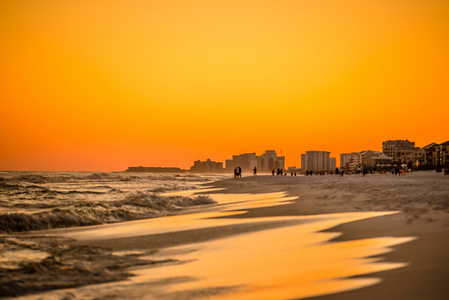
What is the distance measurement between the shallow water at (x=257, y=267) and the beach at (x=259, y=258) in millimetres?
13

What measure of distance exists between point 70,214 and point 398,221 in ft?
32.5

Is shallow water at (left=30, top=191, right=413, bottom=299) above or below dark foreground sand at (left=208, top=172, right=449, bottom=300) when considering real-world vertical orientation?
below

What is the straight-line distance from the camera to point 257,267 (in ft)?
17.7

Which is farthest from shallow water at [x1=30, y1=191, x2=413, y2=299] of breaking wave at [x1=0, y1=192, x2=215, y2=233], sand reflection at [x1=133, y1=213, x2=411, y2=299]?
breaking wave at [x1=0, y1=192, x2=215, y2=233]

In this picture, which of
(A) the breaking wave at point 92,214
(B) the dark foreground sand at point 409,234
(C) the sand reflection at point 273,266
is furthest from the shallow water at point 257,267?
(A) the breaking wave at point 92,214

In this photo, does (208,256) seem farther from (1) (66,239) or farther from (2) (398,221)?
(2) (398,221)

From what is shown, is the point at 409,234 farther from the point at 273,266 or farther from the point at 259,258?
the point at 273,266

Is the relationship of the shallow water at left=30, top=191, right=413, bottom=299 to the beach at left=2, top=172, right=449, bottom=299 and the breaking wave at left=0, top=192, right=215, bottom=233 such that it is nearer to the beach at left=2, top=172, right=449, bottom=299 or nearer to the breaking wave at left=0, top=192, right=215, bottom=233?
the beach at left=2, top=172, right=449, bottom=299

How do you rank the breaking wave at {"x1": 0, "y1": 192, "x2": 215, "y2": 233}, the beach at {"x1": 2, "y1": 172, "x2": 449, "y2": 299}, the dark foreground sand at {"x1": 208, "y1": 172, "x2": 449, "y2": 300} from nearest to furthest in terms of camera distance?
the dark foreground sand at {"x1": 208, "y1": 172, "x2": 449, "y2": 300} < the beach at {"x1": 2, "y1": 172, "x2": 449, "y2": 299} < the breaking wave at {"x1": 0, "y1": 192, "x2": 215, "y2": 233}

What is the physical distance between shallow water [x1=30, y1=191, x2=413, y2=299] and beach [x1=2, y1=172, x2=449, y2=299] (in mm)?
13

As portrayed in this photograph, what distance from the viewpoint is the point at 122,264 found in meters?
5.77

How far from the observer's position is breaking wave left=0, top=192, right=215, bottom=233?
11203 millimetres

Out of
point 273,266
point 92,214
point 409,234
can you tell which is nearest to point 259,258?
point 273,266

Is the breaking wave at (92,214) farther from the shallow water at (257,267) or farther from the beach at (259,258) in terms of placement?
the shallow water at (257,267)
